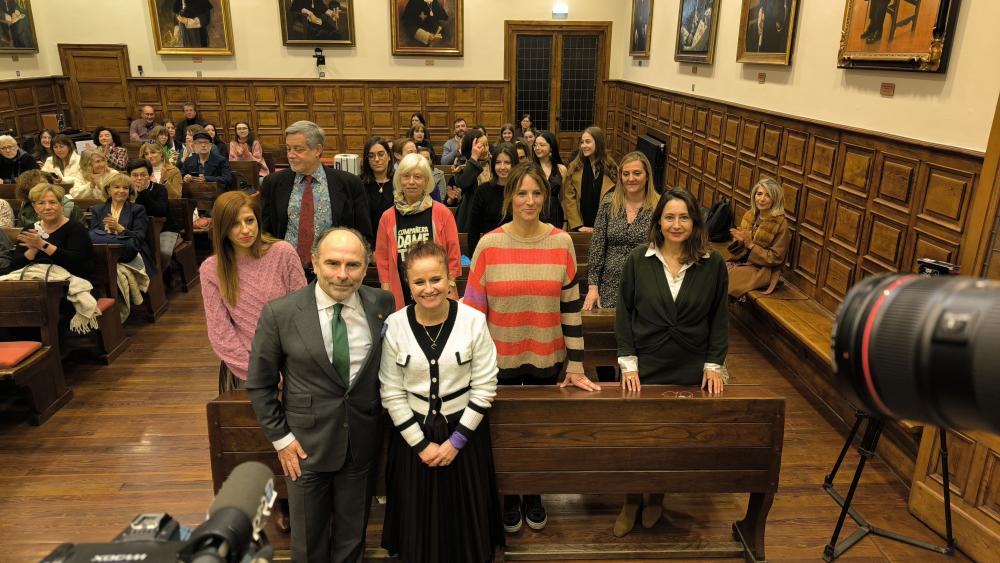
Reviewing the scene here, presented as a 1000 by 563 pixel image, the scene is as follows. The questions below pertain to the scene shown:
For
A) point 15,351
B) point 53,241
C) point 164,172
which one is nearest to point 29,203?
point 53,241

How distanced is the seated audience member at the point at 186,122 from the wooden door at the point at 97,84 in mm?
1407

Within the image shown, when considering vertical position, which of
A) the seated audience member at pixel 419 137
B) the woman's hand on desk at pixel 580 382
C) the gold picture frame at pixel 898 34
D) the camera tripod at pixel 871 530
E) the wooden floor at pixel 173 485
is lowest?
the wooden floor at pixel 173 485

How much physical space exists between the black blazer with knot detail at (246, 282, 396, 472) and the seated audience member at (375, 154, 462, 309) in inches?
46.1

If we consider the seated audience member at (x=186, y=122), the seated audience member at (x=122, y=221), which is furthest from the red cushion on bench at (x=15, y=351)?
the seated audience member at (x=186, y=122)

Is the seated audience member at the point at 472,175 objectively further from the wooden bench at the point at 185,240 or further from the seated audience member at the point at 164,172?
the seated audience member at the point at 164,172

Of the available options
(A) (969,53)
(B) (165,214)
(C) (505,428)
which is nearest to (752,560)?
(C) (505,428)

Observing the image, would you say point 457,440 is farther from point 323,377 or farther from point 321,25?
point 321,25

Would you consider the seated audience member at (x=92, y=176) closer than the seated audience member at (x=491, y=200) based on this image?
No

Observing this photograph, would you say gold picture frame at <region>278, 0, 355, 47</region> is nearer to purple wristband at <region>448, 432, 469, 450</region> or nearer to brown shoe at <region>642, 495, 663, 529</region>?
brown shoe at <region>642, 495, 663, 529</region>

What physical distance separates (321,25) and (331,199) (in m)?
9.34

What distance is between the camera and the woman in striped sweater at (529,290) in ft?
9.49

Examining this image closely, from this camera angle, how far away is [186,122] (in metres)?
11.5

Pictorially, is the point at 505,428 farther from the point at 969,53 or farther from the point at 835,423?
the point at 969,53

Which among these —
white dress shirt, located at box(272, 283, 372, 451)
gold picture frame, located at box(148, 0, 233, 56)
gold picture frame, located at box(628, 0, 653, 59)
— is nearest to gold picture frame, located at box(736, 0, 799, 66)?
gold picture frame, located at box(628, 0, 653, 59)
